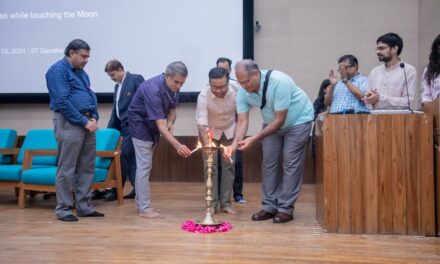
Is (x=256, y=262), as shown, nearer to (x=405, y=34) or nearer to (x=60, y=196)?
(x=60, y=196)

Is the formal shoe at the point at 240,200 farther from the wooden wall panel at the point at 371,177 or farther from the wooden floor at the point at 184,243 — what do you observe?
the wooden wall panel at the point at 371,177

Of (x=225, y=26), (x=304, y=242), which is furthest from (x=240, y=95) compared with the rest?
(x=225, y=26)

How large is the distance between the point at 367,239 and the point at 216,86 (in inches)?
56.2

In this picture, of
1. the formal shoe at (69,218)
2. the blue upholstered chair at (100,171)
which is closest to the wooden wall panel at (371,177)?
the formal shoe at (69,218)

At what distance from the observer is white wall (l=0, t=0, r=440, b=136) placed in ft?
20.0

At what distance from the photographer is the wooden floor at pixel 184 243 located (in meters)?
2.53

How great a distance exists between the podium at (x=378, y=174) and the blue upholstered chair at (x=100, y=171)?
218cm

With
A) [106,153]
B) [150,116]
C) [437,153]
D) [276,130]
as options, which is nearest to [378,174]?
[437,153]

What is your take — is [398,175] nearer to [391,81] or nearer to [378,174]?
[378,174]

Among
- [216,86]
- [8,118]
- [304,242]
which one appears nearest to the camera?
[304,242]

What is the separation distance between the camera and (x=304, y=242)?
2896 mm

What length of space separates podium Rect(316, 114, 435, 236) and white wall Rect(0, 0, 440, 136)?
323cm

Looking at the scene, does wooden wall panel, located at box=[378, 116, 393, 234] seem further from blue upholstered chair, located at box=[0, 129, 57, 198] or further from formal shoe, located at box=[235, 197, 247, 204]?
blue upholstered chair, located at box=[0, 129, 57, 198]

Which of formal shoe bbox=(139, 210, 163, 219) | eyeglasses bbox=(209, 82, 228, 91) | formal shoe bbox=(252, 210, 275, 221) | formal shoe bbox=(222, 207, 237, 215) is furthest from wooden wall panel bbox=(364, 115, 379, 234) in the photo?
formal shoe bbox=(139, 210, 163, 219)
